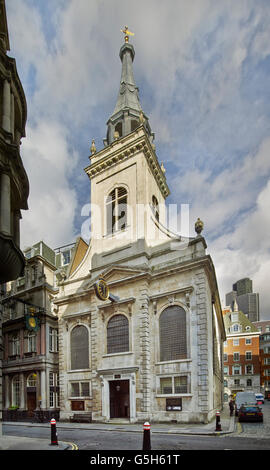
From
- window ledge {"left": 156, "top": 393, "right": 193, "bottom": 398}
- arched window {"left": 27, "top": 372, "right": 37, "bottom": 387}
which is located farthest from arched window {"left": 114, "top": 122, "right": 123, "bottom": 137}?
arched window {"left": 27, "top": 372, "right": 37, "bottom": 387}

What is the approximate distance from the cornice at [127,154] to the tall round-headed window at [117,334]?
44.8 feet

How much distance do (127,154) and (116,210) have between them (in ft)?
16.5

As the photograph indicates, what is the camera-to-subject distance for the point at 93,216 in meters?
30.5

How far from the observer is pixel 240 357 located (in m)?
67.8

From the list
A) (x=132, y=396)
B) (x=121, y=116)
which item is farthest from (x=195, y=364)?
(x=121, y=116)

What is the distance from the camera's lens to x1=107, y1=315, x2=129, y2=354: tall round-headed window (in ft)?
79.6

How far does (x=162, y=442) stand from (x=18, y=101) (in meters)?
15.8

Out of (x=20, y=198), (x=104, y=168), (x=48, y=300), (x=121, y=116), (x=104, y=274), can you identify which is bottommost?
(x=48, y=300)

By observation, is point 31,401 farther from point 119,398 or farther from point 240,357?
point 240,357

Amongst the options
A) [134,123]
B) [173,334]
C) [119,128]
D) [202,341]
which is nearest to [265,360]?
[173,334]

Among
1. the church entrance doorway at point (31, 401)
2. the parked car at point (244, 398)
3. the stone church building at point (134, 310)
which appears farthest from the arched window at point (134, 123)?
the church entrance doorway at point (31, 401)

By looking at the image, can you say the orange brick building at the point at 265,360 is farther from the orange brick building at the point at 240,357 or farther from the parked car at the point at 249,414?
the parked car at the point at 249,414

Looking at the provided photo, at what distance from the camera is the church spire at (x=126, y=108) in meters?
32.7
